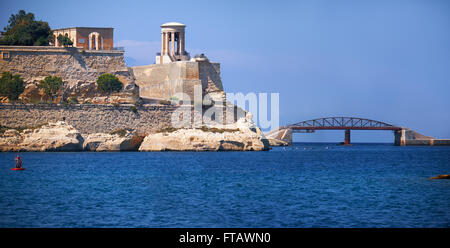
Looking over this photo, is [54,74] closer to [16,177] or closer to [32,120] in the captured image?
[32,120]

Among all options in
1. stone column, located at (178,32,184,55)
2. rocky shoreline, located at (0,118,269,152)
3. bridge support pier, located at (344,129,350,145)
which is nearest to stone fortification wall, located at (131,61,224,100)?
stone column, located at (178,32,184,55)

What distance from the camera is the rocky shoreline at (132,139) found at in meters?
43.5

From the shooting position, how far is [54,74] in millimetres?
48438

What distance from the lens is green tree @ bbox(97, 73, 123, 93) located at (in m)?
48.3

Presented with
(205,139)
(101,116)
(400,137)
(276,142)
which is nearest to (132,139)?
(101,116)

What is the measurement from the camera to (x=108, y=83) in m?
48.2

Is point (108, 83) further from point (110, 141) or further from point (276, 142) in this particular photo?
point (276, 142)

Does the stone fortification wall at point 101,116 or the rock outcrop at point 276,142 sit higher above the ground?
the stone fortification wall at point 101,116

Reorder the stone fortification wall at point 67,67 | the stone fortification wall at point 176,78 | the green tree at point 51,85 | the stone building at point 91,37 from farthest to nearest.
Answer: the stone fortification wall at point 176,78, the stone building at point 91,37, the stone fortification wall at point 67,67, the green tree at point 51,85

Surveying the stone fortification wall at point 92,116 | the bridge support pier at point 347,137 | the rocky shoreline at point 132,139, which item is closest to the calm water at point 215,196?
the rocky shoreline at point 132,139

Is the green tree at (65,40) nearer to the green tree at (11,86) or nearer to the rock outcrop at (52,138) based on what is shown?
the green tree at (11,86)

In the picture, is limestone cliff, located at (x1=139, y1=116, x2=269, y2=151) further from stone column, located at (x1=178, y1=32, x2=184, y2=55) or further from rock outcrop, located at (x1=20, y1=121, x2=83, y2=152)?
stone column, located at (x1=178, y1=32, x2=184, y2=55)

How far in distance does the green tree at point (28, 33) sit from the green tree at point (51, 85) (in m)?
4.51

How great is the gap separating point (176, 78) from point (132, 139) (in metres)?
7.26
